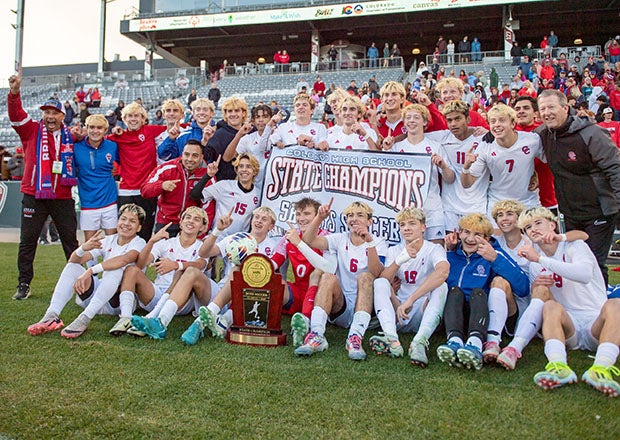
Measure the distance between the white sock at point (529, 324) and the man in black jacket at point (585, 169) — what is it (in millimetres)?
987

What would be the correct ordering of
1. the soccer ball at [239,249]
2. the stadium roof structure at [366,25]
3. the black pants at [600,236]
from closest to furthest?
the soccer ball at [239,249]
the black pants at [600,236]
the stadium roof structure at [366,25]

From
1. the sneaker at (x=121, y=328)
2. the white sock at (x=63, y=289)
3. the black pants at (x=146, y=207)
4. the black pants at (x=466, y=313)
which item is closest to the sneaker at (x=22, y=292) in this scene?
the black pants at (x=146, y=207)

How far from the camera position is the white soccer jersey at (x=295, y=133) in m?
5.59

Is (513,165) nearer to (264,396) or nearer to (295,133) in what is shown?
(295,133)

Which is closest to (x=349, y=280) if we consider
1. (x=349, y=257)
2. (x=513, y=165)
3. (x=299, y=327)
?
(x=349, y=257)

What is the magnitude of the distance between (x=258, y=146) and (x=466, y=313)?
9.63 ft

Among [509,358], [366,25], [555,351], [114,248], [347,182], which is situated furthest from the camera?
[366,25]

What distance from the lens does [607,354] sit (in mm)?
3078

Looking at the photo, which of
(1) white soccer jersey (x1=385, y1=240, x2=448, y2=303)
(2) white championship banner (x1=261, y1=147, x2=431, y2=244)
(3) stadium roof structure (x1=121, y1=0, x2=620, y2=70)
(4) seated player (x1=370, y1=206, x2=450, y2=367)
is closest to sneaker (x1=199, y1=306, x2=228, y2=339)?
(4) seated player (x1=370, y1=206, x2=450, y2=367)

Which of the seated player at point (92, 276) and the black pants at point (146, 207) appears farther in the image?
the black pants at point (146, 207)

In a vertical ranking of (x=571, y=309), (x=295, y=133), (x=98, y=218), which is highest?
(x=295, y=133)

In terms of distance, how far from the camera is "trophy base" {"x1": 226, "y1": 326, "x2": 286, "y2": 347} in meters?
3.88

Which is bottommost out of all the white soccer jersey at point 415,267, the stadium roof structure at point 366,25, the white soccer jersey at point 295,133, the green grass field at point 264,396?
the green grass field at point 264,396

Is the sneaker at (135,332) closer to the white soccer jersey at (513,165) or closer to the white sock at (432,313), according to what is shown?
the white sock at (432,313)
